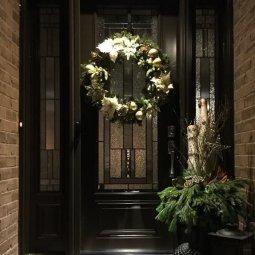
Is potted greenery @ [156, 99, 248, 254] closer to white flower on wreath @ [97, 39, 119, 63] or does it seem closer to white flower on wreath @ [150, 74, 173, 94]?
white flower on wreath @ [150, 74, 173, 94]

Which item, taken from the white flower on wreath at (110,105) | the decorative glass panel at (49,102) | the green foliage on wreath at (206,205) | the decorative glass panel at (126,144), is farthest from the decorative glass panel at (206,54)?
the decorative glass panel at (49,102)

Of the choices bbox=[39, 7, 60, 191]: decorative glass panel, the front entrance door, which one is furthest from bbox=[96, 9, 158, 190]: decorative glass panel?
bbox=[39, 7, 60, 191]: decorative glass panel

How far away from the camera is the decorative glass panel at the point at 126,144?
11.4ft

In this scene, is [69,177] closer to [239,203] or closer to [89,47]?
[89,47]

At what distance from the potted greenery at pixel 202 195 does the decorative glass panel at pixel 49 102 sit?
1.03 meters

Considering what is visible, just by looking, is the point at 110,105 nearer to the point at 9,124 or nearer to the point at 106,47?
the point at 106,47

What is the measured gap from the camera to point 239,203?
2.68m

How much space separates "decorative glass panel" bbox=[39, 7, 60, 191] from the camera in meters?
3.42

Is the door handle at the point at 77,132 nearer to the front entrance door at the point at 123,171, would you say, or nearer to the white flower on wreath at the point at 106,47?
the front entrance door at the point at 123,171

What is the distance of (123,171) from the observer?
3482 millimetres

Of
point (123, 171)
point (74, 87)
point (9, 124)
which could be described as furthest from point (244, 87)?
point (9, 124)

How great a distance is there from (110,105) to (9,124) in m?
0.79

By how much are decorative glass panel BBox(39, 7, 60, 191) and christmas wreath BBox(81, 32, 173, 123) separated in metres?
0.27

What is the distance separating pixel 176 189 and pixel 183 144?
0.60 meters
